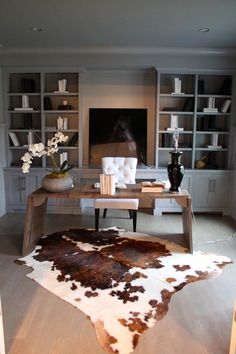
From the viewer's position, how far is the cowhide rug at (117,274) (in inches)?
83.1

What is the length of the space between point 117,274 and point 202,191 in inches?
99.6

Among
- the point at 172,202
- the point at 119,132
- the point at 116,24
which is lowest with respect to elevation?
the point at 172,202

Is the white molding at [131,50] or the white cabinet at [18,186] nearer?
the white molding at [131,50]

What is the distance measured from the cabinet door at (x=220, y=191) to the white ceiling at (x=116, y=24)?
1.97 m

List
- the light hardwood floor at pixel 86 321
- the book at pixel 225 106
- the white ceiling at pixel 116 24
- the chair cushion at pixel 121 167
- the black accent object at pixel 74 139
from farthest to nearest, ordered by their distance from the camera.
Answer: the black accent object at pixel 74 139 < the book at pixel 225 106 < the chair cushion at pixel 121 167 < the white ceiling at pixel 116 24 < the light hardwood floor at pixel 86 321

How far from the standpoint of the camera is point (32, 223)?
332cm

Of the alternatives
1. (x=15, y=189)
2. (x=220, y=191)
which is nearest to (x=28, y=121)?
(x=15, y=189)

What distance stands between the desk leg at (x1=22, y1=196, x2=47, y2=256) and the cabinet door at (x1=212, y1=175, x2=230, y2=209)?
2.73 m

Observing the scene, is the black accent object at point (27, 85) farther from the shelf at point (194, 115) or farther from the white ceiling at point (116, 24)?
the shelf at point (194, 115)

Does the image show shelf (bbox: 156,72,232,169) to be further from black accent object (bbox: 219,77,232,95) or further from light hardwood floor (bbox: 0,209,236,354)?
light hardwood floor (bbox: 0,209,236,354)

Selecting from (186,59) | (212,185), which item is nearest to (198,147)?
(212,185)

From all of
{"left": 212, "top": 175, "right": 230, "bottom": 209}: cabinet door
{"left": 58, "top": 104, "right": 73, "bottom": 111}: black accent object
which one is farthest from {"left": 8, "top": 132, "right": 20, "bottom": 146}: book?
{"left": 212, "top": 175, "right": 230, "bottom": 209}: cabinet door

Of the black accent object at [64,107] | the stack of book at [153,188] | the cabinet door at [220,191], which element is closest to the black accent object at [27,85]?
the black accent object at [64,107]

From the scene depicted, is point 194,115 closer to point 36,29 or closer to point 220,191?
point 220,191
